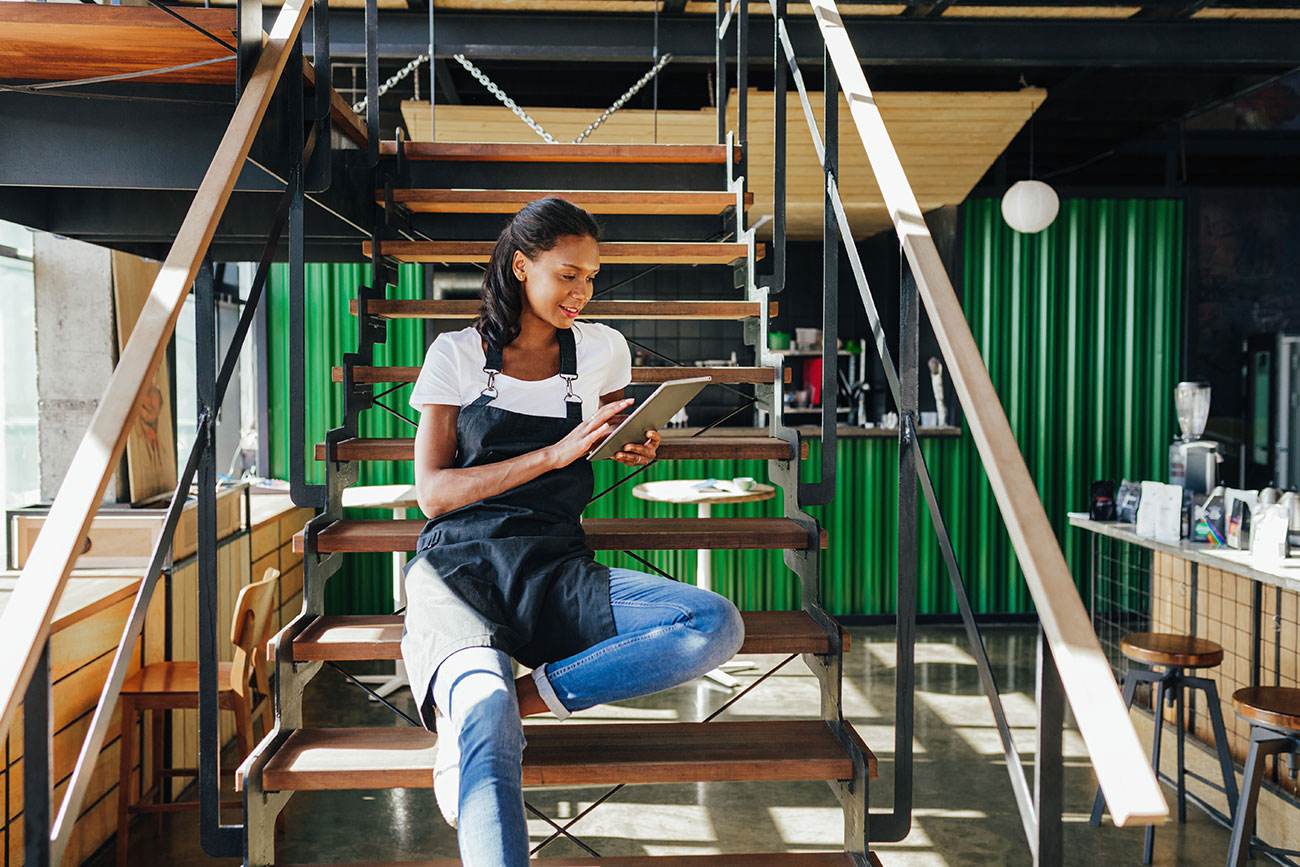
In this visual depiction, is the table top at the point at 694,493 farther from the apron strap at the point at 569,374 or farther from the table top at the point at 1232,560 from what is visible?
the apron strap at the point at 569,374

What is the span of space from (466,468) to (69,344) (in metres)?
2.96

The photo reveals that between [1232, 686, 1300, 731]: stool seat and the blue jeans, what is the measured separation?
72.6 inches

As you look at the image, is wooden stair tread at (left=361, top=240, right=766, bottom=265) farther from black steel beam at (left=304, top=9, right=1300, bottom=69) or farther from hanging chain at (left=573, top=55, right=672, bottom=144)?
black steel beam at (left=304, top=9, right=1300, bottom=69)

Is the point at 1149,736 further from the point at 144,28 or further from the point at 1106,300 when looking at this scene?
the point at 144,28

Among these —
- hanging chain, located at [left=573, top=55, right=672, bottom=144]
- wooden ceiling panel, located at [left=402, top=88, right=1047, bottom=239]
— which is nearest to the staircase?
hanging chain, located at [left=573, top=55, right=672, bottom=144]

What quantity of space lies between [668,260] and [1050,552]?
2.08 m

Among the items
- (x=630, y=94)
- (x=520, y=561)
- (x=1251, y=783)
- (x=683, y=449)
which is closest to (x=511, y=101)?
(x=630, y=94)

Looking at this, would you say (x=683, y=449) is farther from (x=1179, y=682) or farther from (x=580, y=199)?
(x=1179, y=682)

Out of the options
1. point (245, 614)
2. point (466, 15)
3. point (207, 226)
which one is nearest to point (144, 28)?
point (207, 226)

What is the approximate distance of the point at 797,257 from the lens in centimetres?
841

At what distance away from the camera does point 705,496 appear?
4.98m

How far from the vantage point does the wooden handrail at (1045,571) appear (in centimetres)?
114

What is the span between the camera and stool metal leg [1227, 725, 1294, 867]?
283 centimetres

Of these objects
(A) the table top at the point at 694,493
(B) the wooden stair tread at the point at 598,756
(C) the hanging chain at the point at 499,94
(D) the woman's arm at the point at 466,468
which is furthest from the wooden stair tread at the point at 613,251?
(A) the table top at the point at 694,493
